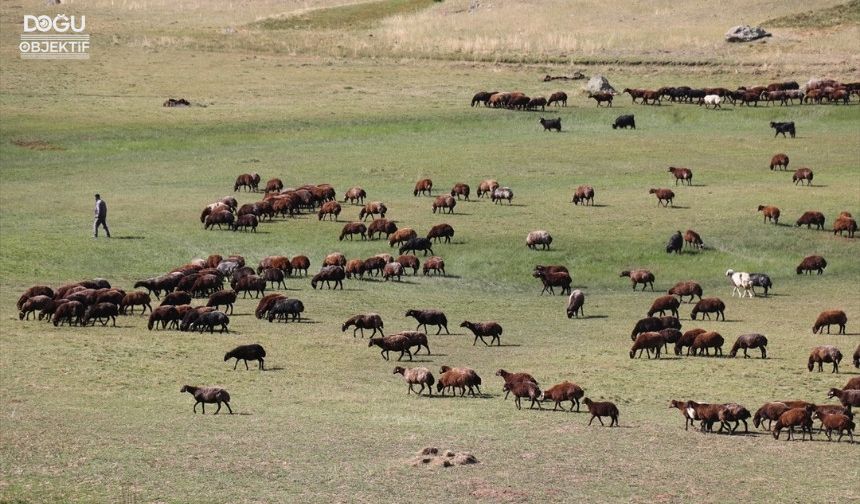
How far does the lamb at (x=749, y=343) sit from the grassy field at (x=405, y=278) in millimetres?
513

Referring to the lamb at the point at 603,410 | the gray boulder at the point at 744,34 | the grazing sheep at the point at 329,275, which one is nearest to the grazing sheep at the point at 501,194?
the grazing sheep at the point at 329,275

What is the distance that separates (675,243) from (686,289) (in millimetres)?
5680

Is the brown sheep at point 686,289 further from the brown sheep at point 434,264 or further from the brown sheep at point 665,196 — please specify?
the brown sheep at point 665,196

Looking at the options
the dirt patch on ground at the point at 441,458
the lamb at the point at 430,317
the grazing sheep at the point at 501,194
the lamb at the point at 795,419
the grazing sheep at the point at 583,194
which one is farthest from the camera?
the grazing sheep at the point at 501,194

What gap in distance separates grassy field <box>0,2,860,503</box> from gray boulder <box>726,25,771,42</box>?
6785 mm

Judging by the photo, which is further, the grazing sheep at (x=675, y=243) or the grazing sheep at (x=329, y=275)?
the grazing sheep at (x=675, y=243)

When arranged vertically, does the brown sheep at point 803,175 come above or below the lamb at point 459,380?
above

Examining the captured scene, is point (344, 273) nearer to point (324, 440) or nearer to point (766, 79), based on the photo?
point (324, 440)

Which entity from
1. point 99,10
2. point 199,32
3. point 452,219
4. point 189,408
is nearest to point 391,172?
point 452,219

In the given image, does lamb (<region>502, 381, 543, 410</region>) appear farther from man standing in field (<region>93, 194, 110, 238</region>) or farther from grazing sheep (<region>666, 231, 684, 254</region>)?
man standing in field (<region>93, 194, 110, 238</region>)

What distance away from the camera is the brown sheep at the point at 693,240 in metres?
45.7

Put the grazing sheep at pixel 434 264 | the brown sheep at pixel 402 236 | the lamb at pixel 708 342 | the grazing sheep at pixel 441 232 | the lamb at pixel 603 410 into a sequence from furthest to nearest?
the grazing sheep at pixel 441 232
the brown sheep at pixel 402 236
the grazing sheep at pixel 434 264
the lamb at pixel 708 342
the lamb at pixel 603 410

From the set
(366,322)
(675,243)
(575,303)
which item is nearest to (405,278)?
(575,303)

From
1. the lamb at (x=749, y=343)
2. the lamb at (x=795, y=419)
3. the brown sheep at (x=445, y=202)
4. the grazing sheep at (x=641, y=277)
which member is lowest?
the lamb at (x=795, y=419)
